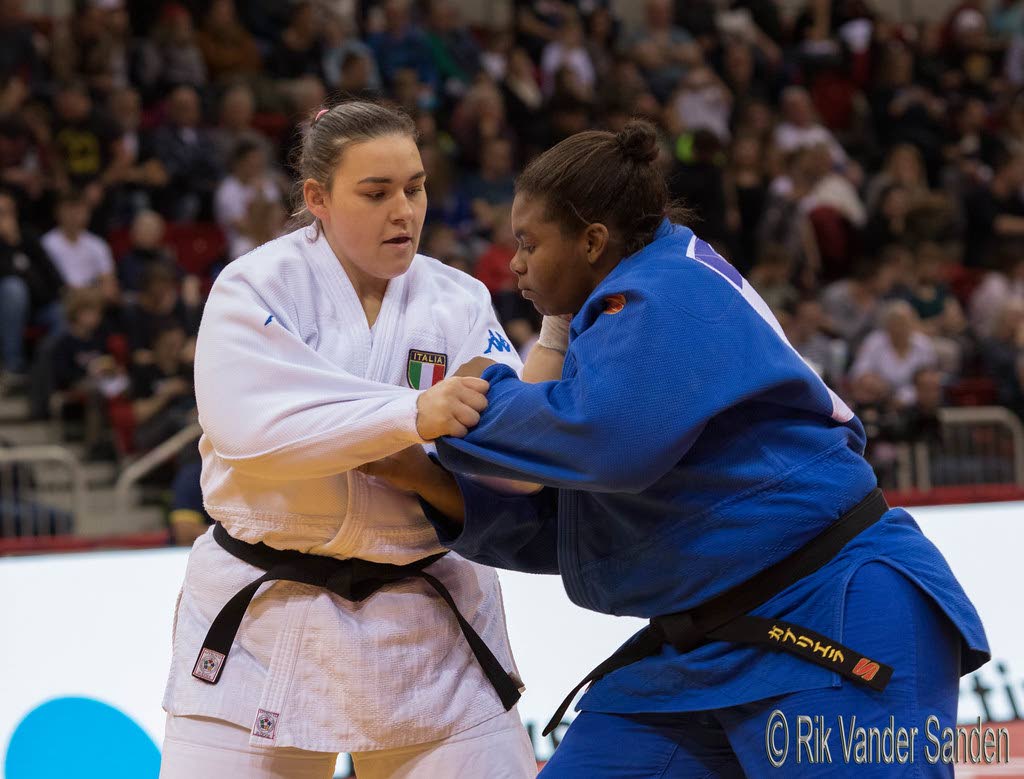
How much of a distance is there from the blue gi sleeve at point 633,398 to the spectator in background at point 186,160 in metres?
7.93

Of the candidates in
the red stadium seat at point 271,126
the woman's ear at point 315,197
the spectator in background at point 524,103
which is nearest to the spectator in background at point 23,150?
the red stadium seat at point 271,126

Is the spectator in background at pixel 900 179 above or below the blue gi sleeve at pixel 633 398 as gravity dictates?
above

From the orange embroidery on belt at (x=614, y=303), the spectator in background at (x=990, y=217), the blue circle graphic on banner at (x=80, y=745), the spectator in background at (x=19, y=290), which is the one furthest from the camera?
the spectator in background at (x=990, y=217)

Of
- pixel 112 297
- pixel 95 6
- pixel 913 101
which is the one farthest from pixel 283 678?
pixel 913 101

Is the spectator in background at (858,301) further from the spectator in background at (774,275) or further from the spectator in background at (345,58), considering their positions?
the spectator in background at (345,58)

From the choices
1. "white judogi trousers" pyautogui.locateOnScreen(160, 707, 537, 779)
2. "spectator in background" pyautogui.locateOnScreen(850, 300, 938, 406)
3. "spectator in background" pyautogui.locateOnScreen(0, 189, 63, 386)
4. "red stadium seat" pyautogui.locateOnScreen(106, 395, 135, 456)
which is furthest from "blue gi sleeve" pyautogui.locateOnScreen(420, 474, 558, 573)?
"spectator in background" pyautogui.locateOnScreen(850, 300, 938, 406)

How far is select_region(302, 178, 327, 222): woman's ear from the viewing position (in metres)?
2.88

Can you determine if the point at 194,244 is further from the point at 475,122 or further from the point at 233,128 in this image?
the point at 475,122

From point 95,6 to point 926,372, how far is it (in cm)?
680

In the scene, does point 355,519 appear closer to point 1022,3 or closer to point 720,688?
point 720,688

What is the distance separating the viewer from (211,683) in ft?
9.14

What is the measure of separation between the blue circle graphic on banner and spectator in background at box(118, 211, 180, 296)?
5002 millimetres

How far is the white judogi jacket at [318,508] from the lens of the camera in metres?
2.64

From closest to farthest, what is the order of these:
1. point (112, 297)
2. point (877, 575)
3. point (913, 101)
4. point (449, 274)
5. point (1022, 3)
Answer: point (877, 575)
point (449, 274)
point (112, 297)
point (913, 101)
point (1022, 3)
